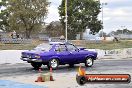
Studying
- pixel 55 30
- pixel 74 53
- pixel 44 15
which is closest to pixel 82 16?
pixel 44 15

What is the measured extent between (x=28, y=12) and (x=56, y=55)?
44180 mm

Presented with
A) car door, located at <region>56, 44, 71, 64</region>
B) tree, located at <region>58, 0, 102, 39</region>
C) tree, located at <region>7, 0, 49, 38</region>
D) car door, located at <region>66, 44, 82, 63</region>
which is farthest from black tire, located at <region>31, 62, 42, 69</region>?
tree, located at <region>58, 0, 102, 39</region>

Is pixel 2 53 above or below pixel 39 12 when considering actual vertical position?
below

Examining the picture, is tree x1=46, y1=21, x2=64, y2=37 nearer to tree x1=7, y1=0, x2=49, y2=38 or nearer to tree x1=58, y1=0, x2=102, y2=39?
tree x1=58, y1=0, x2=102, y2=39

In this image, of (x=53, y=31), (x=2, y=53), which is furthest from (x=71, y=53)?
(x=53, y=31)

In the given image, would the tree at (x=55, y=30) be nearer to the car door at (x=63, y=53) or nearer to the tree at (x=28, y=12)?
the tree at (x=28, y=12)

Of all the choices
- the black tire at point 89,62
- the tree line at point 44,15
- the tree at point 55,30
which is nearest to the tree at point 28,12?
the tree line at point 44,15

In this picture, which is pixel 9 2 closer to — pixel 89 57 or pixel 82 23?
pixel 82 23

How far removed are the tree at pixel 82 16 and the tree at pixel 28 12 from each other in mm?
7019

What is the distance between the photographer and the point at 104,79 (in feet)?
44.2

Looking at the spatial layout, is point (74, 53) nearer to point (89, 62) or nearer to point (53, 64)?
point (89, 62)

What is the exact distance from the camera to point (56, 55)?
24.3 m

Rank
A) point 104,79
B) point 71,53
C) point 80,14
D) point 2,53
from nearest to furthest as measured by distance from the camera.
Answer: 1. point 104,79
2. point 71,53
3. point 2,53
4. point 80,14

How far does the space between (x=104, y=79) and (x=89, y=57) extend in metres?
12.6
